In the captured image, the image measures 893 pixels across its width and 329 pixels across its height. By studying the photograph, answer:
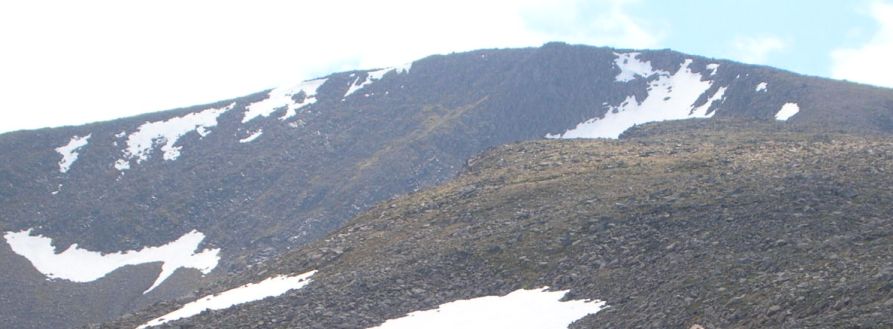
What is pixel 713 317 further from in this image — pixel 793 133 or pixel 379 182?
pixel 379 182

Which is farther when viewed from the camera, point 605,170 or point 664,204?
point 605,170

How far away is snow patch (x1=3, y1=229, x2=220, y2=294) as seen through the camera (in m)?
112

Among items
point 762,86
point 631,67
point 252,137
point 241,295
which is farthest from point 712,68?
point 241,295

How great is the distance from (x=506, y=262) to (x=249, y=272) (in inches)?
785

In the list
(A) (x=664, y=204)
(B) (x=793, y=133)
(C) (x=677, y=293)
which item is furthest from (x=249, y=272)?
(B) (x=793, y=133)

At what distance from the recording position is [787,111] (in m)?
107

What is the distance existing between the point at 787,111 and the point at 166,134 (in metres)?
97.3

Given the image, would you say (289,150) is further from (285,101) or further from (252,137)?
(285,101)

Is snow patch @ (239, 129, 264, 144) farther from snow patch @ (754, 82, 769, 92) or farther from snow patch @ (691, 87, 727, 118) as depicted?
snow patch @ (754, 82, 769, 92)

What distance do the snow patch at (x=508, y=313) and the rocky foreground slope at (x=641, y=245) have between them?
83 cm

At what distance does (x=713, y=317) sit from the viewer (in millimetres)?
30000

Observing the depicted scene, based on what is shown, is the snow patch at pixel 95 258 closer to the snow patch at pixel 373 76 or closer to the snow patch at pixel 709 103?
the snow patch at pixel 373 76

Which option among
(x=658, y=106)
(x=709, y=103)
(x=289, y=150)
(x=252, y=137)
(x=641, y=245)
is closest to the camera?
(x=641, y=245)

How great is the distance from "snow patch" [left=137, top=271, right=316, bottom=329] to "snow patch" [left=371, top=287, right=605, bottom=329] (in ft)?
36.4
